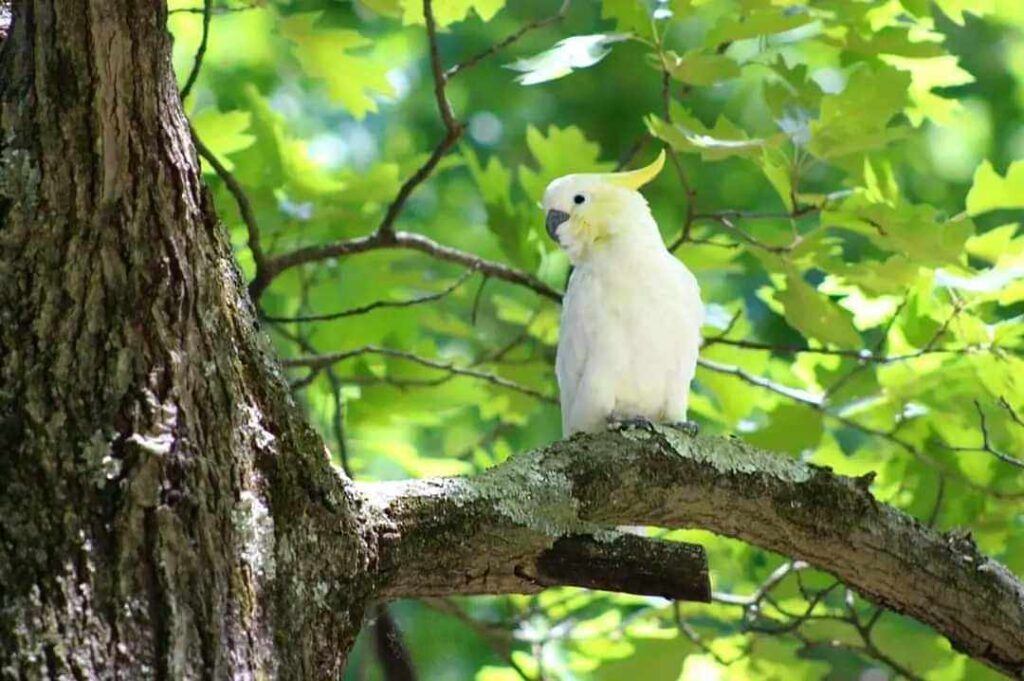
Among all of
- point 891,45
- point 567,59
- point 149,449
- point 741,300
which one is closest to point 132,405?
point 149,449

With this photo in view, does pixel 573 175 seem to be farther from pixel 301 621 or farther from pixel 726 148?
pixel 301 621

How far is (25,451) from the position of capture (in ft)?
4.72

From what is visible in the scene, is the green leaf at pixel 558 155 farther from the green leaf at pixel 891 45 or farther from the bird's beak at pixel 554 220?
the green leaf at pixel 891 45

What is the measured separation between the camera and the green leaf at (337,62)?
2.51 m

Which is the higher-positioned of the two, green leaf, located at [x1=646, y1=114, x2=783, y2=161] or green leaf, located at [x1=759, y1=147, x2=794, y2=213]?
green leaf, located at [x1=646, y1=114, x2=783, y2=161]

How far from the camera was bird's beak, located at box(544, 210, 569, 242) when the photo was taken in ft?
9.08

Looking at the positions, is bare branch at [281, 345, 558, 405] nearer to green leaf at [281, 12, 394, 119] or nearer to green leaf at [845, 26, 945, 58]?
green leaf at [281, 12, 394, 119]

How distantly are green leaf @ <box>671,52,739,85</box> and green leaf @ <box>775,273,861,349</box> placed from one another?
17.2 inches

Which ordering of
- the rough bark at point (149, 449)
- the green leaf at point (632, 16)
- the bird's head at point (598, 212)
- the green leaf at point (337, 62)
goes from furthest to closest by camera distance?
the bird's head at point (598, 212), the green leaf at point (337, 62), the green leaf at point (632, 16), the rough bark at point (149, 449)

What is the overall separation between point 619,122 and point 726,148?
3.97 metres

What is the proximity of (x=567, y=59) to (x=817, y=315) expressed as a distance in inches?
26.6

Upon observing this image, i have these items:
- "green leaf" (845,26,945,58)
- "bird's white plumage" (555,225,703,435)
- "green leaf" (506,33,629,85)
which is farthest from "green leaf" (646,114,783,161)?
"bird's white plumage" (555,225,703,435)

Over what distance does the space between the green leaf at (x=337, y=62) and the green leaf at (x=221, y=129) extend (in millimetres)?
169

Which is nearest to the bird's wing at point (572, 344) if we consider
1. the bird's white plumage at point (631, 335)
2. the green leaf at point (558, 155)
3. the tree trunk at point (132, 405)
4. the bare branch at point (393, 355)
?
the bird's white plumage at point (631, 335)
